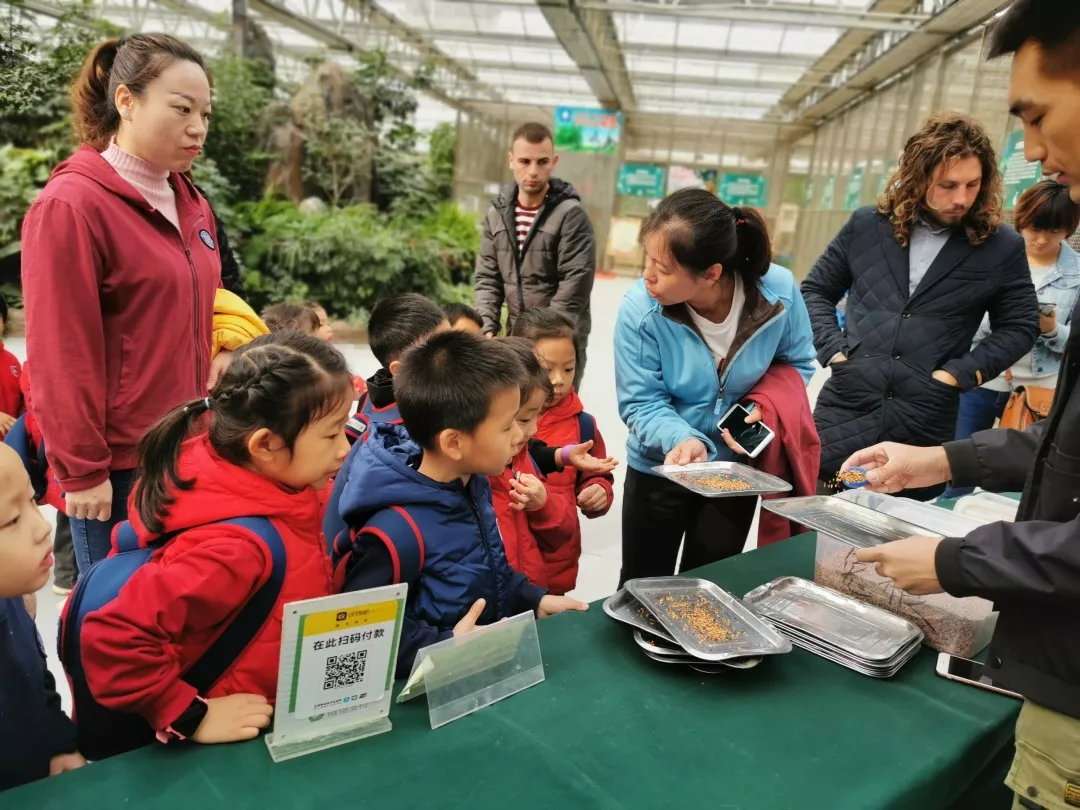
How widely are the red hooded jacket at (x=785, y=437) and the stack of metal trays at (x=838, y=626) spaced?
0.47m

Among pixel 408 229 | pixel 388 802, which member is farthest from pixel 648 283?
pixel 408 229

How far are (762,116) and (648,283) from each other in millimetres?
15119

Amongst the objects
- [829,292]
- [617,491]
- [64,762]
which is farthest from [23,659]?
[617,491]

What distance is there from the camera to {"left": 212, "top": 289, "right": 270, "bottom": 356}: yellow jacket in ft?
7.22

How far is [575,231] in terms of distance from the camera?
3609 millimetres

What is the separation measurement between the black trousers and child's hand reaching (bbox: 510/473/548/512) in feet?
1.86

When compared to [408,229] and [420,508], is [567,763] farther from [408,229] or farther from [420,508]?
[408,229]

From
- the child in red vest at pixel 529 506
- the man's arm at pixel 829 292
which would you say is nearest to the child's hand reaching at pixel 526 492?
the child in red vest at pixel 529 506

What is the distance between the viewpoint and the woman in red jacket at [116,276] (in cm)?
153

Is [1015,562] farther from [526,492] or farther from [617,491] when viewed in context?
[617,491]

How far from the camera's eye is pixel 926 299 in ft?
7.61

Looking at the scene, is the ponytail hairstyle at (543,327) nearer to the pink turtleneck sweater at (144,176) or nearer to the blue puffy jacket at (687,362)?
the blue puffy jacket at (687,362)

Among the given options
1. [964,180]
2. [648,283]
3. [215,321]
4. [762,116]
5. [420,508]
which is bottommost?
[420,508]

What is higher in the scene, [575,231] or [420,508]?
[575,231]
